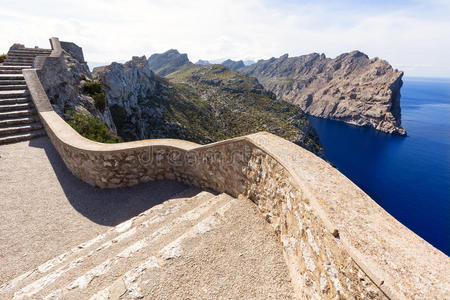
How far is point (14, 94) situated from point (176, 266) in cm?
1370

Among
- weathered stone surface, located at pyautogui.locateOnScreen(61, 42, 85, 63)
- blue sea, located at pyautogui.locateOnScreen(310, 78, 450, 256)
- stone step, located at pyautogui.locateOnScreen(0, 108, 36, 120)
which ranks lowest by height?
blue sea, located at pyautogui.locateOnScreen(310, 78, 450, 256)

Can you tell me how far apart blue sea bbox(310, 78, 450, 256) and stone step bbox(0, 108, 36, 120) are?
66.5 meters

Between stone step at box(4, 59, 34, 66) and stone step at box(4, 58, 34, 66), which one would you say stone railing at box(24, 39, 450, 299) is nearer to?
stone step at box(4, 59, 34, 66)

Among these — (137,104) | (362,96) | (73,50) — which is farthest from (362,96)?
(73,50)

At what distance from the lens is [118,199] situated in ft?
25.1

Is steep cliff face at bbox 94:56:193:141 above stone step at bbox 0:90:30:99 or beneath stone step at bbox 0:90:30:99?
beneath

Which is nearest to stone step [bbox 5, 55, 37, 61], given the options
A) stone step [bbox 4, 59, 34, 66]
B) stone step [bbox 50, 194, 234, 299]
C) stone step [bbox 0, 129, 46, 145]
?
stone step [bbox 4, 59, 34, 66]

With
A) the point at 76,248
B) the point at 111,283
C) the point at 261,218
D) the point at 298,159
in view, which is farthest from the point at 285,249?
the point at 76,248

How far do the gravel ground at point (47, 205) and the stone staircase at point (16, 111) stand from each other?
79 cm

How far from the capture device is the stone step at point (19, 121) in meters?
9.89

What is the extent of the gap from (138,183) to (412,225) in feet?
215

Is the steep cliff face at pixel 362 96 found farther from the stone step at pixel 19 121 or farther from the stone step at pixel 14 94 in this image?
the stone step at pixel 14 94

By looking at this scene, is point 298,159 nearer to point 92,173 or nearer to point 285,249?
point 285,249

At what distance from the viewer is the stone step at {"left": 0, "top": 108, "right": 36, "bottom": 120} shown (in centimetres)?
1009
